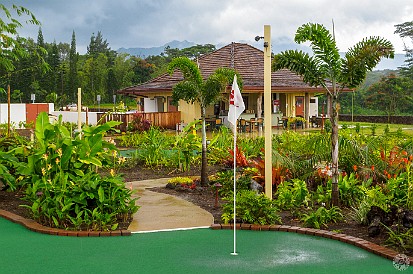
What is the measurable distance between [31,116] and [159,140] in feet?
73.0

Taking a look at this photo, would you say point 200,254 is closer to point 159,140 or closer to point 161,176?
point 161,176

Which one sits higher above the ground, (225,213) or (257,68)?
(257,68)

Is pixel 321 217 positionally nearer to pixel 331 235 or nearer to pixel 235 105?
pixel 331 235

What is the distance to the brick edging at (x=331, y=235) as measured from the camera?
21.7 feet

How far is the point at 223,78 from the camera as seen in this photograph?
11227 mm

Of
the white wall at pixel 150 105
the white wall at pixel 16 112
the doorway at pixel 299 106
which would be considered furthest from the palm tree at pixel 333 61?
the white wall at pixel 16 112

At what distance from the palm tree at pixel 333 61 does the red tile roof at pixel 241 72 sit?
64.9 feet

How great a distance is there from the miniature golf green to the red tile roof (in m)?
21.5

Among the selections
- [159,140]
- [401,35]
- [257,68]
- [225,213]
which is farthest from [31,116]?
[401,35]

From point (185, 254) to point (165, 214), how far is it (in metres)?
2.29

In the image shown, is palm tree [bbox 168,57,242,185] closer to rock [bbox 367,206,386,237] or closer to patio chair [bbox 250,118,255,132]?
rock [bbox 367,206,386,237]

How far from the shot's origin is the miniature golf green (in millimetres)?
6172

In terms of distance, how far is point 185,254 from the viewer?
6727 millimetres

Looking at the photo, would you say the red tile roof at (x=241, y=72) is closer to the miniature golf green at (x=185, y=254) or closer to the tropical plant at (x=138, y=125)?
the tropical plant at (x=138, y=125)
